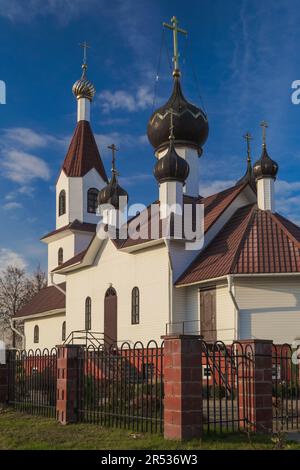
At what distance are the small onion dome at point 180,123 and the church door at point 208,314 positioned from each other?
7056mm

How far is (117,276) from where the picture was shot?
68.3 feet

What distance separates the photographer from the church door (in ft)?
56.2

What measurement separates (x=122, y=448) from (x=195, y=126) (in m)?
16.6

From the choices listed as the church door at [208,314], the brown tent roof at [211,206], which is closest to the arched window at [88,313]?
the brown tent roof at [211,206]

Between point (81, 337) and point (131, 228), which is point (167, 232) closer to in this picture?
point (131, 228)

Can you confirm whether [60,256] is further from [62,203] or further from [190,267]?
[190,267]

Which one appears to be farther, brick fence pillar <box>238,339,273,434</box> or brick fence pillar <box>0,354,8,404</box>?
brick fence pillar <box>0,354,8,404</box>

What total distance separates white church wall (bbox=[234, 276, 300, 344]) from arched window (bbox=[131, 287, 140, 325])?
4.15 metres

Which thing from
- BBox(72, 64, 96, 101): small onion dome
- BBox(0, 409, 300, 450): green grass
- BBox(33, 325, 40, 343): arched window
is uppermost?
BBox(72, 64, 96, 101): small onion dome

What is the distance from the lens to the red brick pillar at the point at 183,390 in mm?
7496

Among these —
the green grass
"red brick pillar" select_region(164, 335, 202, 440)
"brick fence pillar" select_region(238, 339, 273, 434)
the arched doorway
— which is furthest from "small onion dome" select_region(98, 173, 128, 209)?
"red brick pillar" select_region(164, 335, 202, 440)

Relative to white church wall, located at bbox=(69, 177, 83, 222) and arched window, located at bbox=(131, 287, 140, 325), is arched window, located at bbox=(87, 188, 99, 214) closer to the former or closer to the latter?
white church wall, located at bbox=(69, 177, 83, 222)
